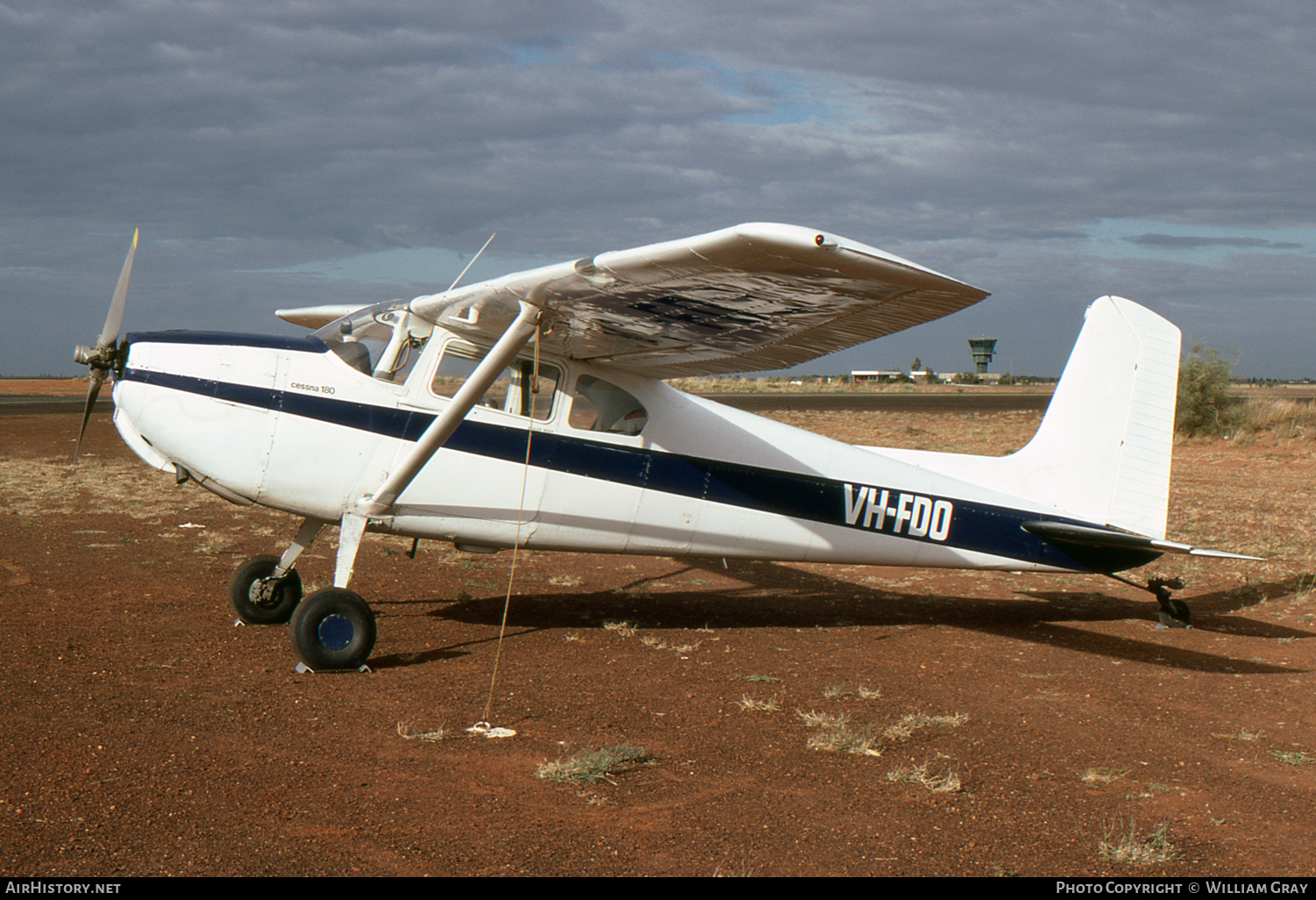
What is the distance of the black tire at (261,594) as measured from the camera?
7285mm

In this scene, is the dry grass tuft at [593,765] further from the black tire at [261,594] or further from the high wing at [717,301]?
the black tire at [261,594]

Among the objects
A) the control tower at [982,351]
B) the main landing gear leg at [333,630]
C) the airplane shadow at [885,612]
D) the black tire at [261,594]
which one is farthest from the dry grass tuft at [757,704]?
the control tower at [982,351]

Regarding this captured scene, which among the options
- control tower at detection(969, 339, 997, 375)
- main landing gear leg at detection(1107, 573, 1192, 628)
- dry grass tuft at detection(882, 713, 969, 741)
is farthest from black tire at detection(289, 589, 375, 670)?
control tower at detection(969, 339, 997, 375)

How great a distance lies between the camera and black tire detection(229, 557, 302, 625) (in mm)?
7285

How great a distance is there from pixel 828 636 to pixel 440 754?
4.04 metres

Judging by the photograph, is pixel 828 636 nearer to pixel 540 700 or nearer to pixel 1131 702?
pixel 1131 702

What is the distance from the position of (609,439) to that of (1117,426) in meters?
4.59

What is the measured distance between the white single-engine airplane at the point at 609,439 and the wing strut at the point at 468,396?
0.05 feet

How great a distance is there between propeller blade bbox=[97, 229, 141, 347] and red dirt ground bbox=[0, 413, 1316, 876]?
2164mm

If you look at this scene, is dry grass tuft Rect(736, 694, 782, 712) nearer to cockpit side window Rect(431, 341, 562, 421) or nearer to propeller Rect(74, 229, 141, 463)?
cockpit side window Rect(431, 341, 562, 421)

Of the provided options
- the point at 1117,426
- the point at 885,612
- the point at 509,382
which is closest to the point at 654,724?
the point at 509,382

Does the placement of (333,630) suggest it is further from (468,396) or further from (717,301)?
(717,301)

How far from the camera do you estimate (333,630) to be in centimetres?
619

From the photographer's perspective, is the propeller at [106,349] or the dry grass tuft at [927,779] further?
the propeller at [106,349]
